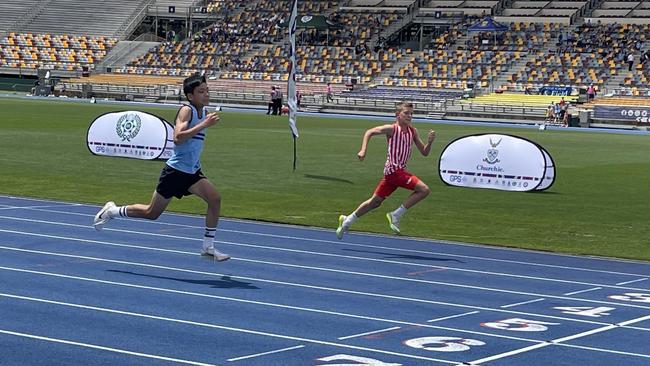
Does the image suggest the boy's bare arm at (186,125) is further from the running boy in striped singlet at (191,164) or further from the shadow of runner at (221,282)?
the shadow of runner at (221,282)

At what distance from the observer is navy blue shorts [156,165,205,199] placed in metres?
12.5

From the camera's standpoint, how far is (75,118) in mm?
47344

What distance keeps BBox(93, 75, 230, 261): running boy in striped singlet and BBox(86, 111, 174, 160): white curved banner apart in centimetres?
1542

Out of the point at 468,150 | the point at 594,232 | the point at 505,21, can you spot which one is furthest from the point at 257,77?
the point at 594,232

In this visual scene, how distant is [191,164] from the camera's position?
12.5 meters

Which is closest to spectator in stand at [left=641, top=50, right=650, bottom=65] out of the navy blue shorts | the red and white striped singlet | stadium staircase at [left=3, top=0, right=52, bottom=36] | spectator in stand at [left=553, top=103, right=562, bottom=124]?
spectator in stand at [left=553, top=103, right=562, bottom=124]

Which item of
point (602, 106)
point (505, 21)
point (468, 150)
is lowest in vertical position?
point (468, 150)

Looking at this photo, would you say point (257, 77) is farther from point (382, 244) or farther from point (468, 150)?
point (382, 244)

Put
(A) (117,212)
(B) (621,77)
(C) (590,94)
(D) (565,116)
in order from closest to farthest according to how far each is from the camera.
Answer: (A) (117,212) < (D) (565,116) < (C) (590,94) < (B) (621,77)

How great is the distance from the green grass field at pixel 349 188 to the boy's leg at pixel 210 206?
15.4 ft

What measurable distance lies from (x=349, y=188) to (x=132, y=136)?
7.01 m

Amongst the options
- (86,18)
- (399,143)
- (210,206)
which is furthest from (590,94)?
(210,206)

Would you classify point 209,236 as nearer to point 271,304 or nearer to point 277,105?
point 271,304

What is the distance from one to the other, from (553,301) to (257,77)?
67.1 m
